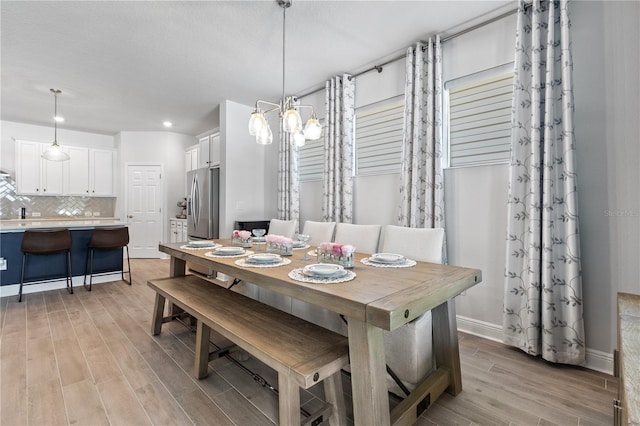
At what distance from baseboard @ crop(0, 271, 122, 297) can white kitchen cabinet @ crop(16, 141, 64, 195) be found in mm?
2683

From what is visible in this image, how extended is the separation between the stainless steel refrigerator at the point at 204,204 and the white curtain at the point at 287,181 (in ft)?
3.40

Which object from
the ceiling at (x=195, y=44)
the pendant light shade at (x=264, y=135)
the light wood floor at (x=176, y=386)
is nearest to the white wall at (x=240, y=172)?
the ceiling at (x=195, y=44)

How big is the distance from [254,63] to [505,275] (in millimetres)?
3269

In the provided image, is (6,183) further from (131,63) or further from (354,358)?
(354,358)

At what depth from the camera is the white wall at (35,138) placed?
5250 millimetres

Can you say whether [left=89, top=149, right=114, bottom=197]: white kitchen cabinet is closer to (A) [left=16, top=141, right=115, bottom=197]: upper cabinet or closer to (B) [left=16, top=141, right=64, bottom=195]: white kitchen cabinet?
(A) [left=16, top=141, right=115, bottom=197]: upper cabinet

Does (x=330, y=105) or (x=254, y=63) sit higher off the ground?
(x=254, y=63)

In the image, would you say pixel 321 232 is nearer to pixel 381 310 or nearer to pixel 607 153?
pixel 381 310

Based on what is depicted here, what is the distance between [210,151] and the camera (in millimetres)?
4922

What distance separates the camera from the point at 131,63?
10.6 feet

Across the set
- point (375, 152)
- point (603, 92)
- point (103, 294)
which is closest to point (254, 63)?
point (375, 152)

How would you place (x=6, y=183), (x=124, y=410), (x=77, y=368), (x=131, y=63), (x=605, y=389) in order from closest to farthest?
1. (x=124, y=410)
2. (x=605, y=389)
3. (x=77, y=368)
4. (x=131, y=63)
5. (x=6, y=183)

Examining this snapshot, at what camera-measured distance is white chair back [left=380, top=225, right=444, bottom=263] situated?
207cm

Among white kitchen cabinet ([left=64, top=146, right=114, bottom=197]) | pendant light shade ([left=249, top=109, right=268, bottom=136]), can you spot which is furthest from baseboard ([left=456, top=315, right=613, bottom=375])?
white kitchen cabinet ([left=64, top=146, right=114, bottom=197])
